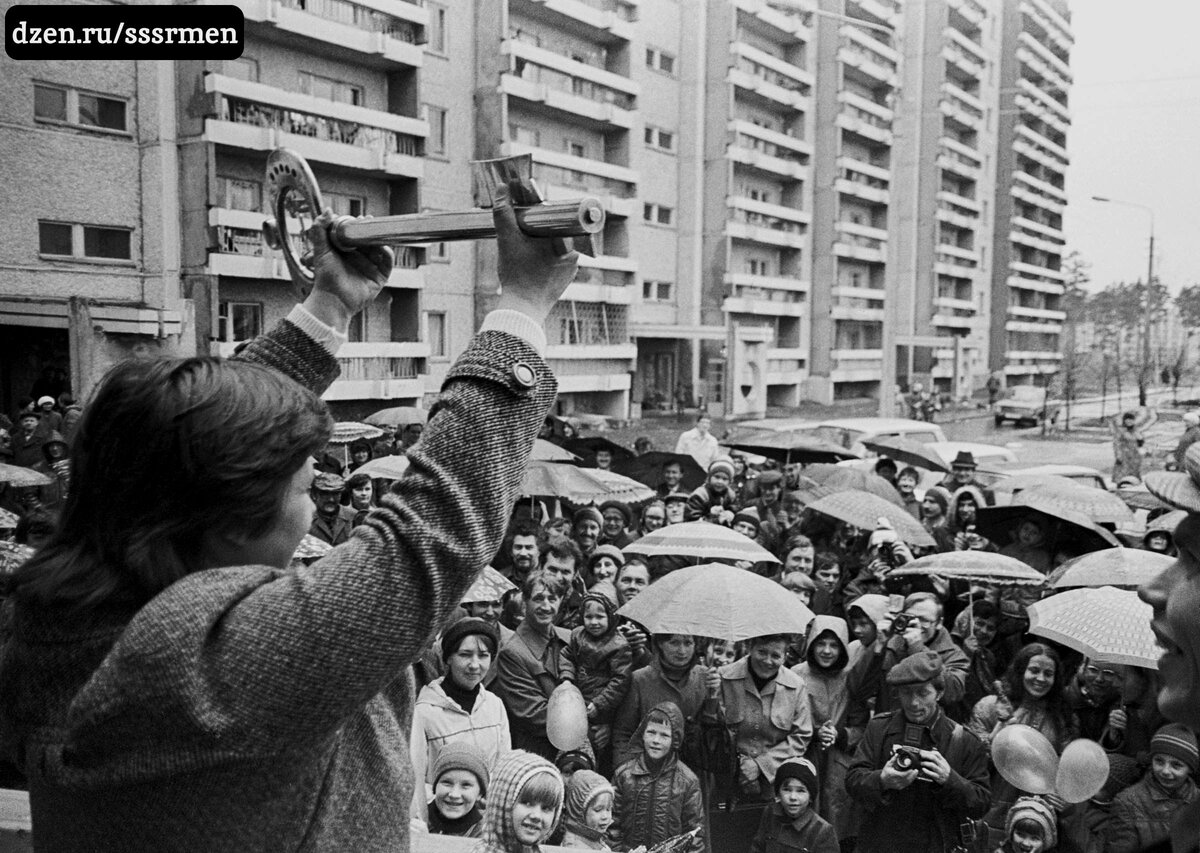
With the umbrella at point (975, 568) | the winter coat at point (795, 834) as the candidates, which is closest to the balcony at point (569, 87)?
the umbrella at point (975, 568)

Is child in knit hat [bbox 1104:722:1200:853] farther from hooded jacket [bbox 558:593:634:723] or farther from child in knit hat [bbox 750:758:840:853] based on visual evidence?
hooded jacket [bbox 558:593:634:723]

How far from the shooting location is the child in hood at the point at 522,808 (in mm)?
3035

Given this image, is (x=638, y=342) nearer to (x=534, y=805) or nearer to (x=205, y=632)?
(x=534, y=805)

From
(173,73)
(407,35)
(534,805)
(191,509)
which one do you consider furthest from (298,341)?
(407,35)

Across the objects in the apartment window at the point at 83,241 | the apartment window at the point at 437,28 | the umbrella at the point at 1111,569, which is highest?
the apartment window at the point at 437,28

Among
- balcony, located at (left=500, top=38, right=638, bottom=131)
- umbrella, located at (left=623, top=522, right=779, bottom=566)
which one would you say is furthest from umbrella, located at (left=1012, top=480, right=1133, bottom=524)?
balcony, located at (left=500, top=38, right=638, bottom=131)

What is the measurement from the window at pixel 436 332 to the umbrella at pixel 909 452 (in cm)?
1166

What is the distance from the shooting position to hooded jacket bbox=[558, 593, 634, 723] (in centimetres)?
491

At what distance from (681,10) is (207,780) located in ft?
98.1

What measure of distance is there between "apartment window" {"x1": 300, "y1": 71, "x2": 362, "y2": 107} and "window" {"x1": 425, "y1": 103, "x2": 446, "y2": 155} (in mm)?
1670

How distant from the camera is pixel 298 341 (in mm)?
1544

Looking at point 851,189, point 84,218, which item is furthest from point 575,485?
point 851,189

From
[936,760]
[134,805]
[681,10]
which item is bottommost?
[936,760]

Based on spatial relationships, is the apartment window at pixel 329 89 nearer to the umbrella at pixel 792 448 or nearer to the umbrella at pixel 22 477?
the umbrella at pixel 792 448
